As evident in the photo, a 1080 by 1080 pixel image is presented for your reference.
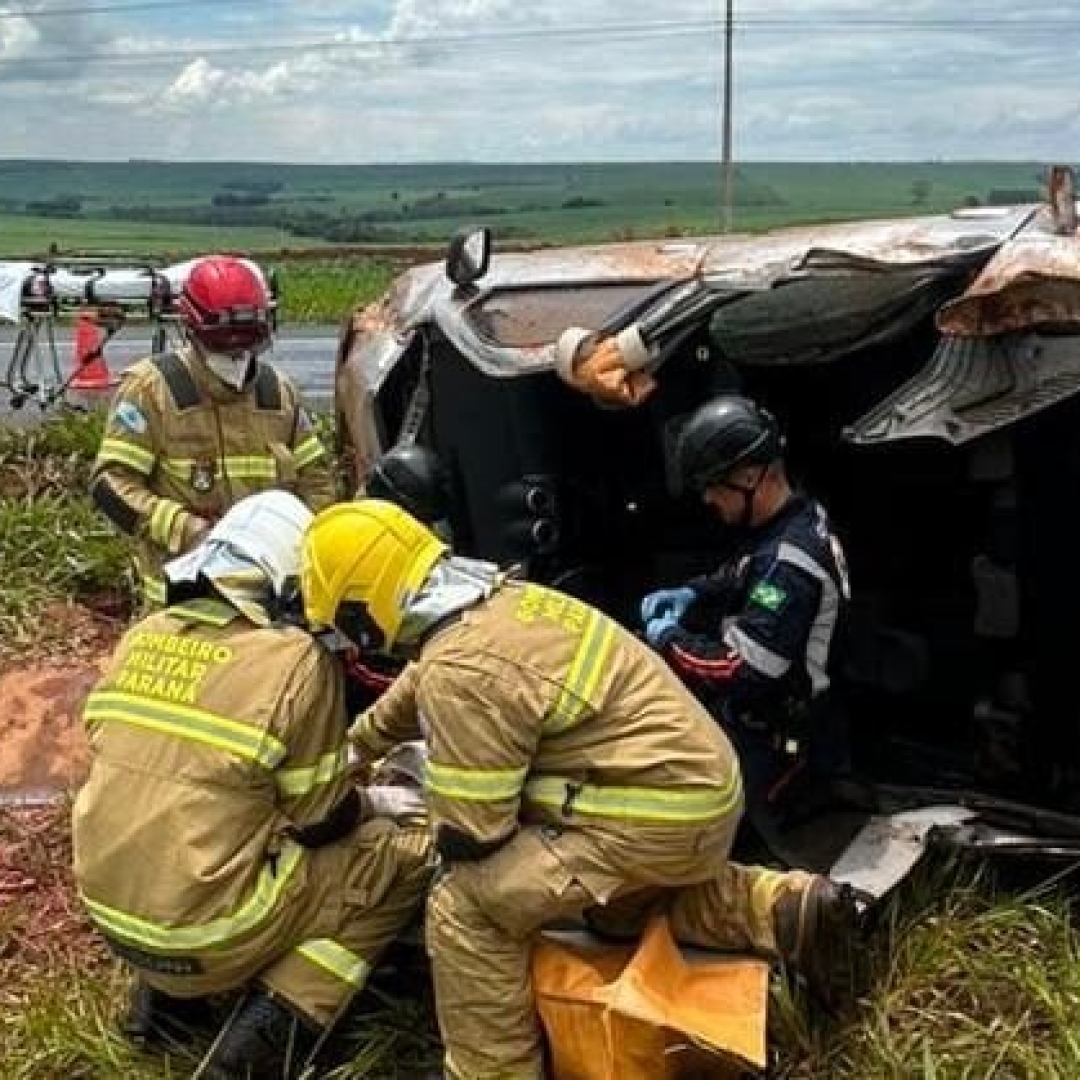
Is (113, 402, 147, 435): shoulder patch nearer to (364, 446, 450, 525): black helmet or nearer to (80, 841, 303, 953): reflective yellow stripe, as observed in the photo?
(364, 446, 450, 525): black helmet

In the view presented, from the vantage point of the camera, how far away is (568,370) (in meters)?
4.81

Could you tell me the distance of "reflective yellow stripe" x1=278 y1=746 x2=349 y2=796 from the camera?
13.4ft

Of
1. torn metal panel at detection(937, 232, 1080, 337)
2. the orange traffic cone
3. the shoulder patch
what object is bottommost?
the orange traffic cone

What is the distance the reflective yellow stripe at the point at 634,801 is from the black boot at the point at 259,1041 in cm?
78

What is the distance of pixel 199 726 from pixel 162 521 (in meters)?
1.83

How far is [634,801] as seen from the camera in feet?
12.5

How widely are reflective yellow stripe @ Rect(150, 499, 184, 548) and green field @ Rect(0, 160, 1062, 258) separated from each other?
26565mm

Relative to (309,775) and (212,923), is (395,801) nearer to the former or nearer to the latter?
(309,775)

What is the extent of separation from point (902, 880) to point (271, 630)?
154 centimetres

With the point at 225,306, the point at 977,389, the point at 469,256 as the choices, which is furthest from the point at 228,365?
the point at 977,389

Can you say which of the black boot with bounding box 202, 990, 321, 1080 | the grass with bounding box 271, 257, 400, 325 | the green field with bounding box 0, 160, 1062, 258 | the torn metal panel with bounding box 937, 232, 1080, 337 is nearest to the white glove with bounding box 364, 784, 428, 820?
the black boot with bounding box 202, 990, 321, 1080

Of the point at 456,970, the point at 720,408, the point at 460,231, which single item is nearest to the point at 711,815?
the point at 456,970

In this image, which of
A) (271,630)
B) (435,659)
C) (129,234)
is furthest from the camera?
(129,234)

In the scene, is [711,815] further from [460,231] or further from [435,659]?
[460,231]
